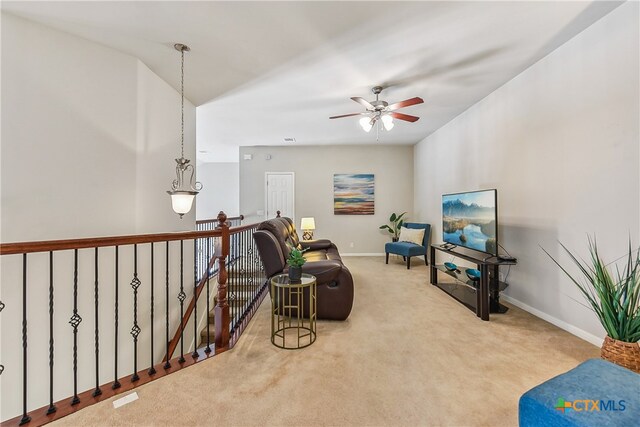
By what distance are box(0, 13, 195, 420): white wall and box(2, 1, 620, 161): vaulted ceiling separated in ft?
0.84

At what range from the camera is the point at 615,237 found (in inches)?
83.3

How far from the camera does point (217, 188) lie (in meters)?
8.89

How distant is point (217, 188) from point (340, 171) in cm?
454

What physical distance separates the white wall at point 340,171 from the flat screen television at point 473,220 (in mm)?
2522

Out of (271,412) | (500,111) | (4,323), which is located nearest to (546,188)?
(500,111)

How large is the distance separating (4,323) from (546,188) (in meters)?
4.78

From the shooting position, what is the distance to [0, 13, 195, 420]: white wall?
200cm

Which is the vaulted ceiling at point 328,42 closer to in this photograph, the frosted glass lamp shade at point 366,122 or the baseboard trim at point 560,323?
the frosted glass lamp shade at point 366,122

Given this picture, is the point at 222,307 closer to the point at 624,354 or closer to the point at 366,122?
the point at 366,122

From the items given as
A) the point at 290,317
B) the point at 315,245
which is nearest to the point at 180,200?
the point at 290,317

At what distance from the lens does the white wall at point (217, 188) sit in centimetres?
884

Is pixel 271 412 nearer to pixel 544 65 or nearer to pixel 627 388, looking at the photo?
pixel 627 388

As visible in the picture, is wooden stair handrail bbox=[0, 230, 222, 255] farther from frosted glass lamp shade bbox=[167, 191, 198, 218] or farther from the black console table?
the black console table

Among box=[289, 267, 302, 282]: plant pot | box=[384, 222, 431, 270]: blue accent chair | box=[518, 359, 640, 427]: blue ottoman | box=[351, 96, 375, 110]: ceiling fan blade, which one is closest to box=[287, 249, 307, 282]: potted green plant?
box=[289, 267, 302, 282]: plant pot
